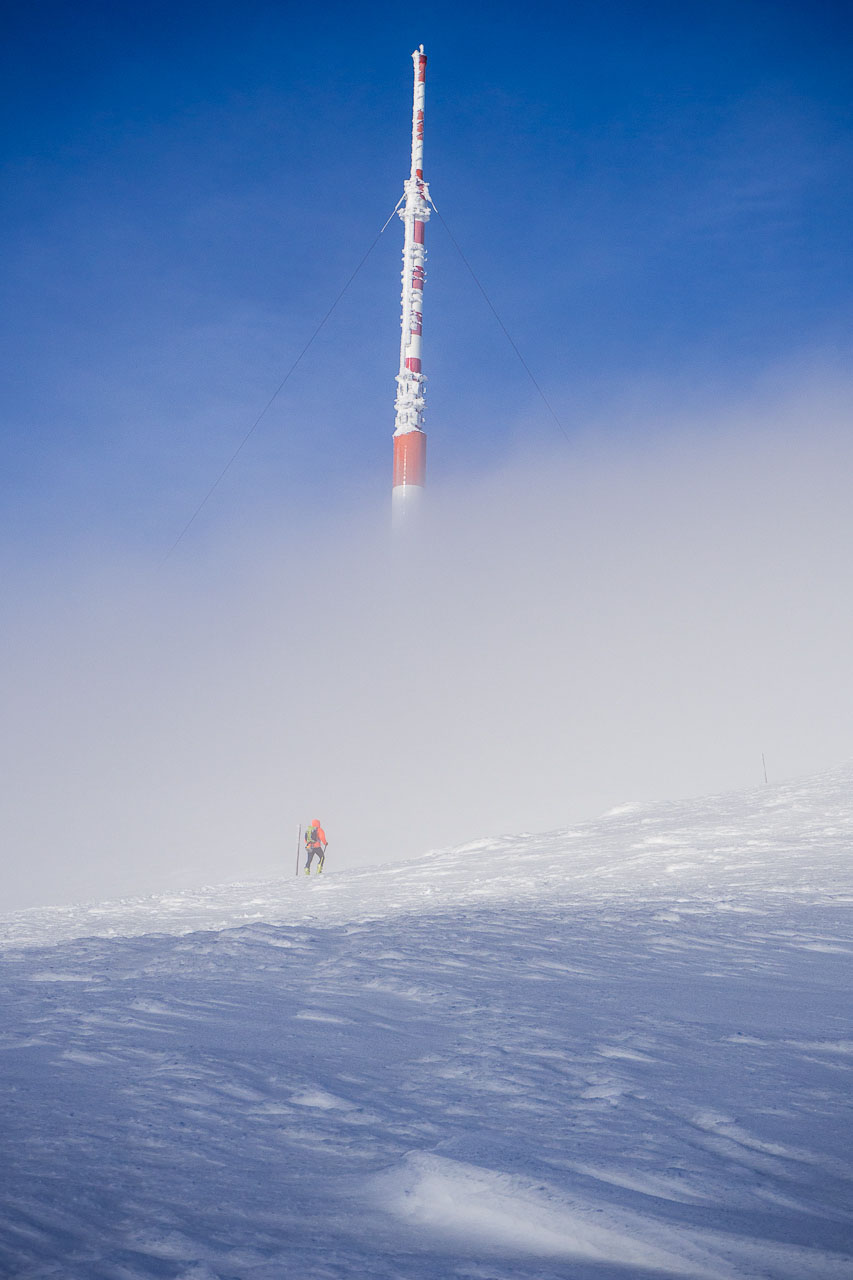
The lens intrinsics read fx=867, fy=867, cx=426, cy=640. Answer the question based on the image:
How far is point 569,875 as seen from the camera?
9.19 metres

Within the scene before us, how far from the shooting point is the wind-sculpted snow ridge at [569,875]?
7.67 meters

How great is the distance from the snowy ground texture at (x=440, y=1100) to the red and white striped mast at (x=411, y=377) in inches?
1288

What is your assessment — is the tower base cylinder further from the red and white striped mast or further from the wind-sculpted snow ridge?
the wind-sculpted snow ridge

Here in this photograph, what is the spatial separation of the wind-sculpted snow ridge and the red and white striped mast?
2649 cm

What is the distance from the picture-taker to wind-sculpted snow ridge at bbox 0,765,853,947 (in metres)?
7.67

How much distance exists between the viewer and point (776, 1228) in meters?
2.24

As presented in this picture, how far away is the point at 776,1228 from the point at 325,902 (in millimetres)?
6684

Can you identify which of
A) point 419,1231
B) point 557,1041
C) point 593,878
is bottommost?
point 419,1231

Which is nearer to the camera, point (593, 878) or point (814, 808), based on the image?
point (593, 878)

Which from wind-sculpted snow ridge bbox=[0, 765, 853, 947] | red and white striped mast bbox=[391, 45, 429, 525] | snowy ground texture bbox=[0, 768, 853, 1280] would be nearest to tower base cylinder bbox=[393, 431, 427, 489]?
red and white striped mast bbox=[391, 45, 429, 525]

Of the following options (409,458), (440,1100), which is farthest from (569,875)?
(409,458)

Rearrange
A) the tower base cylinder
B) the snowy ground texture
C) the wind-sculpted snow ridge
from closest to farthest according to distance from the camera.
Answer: the snowy ground texture, the wind-sculpted snow ridge, the tower base cylinder

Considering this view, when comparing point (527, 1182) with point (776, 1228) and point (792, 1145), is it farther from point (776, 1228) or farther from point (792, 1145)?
point (792, 1145)

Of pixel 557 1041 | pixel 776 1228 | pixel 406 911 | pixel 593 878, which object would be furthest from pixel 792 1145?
pixel 593 878
